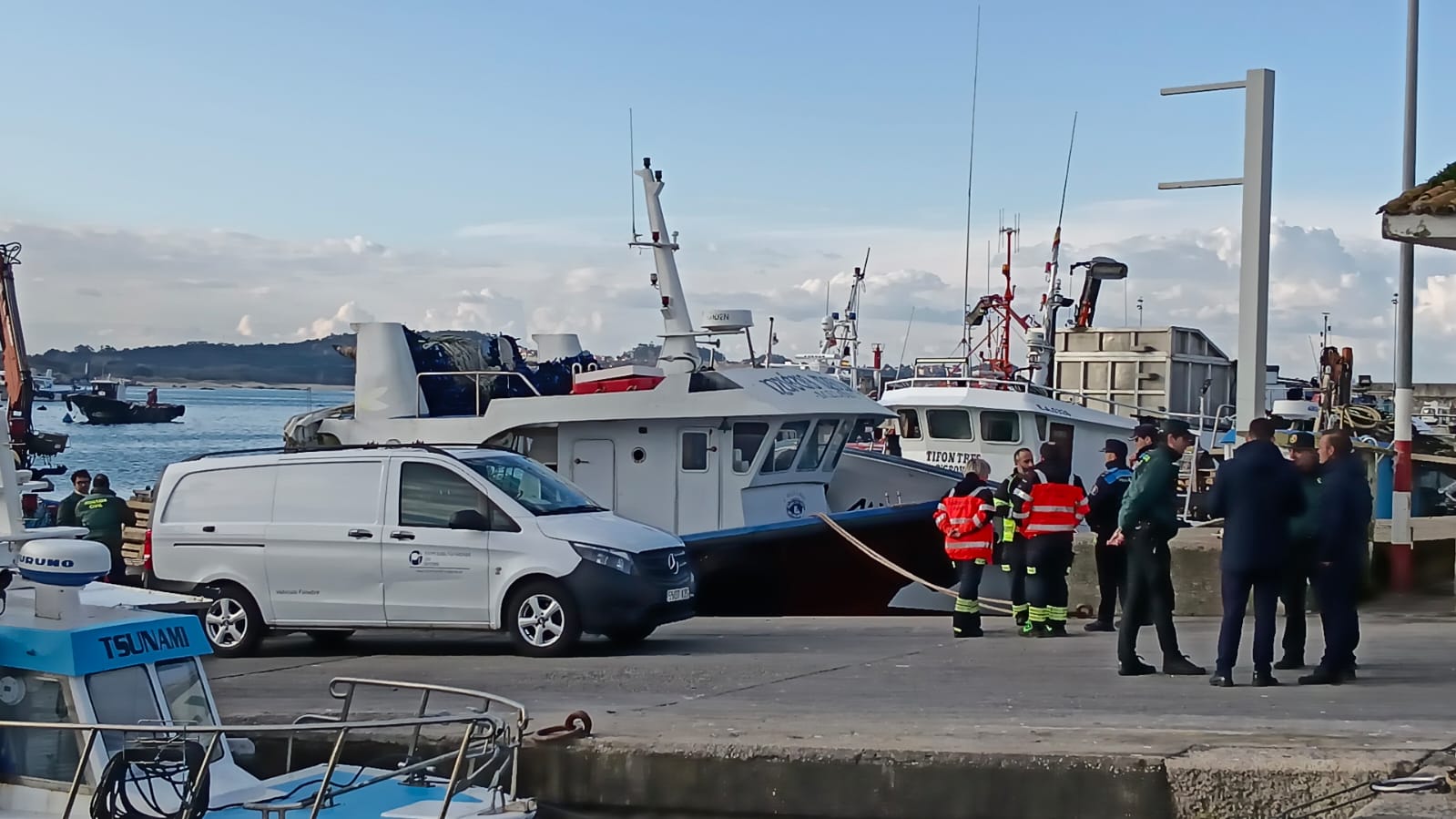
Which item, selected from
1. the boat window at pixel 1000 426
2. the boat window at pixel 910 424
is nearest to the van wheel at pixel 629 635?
the boat window at pixel 1000 426

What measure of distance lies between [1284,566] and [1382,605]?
16.0ft

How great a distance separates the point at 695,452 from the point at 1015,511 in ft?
18.5

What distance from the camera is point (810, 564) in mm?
16859

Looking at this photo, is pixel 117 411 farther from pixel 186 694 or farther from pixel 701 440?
pixel 186 694

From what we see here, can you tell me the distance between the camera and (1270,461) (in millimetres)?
9312

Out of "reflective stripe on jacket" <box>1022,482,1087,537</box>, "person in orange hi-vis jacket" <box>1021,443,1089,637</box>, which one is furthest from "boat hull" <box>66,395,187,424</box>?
"reflective stripe on jacket" <box>1022,482,1087,537</box>

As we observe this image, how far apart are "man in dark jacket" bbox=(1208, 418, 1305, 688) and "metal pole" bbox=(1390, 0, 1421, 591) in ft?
16.4

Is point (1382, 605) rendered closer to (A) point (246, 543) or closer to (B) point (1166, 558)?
(B) point (1166, 558)

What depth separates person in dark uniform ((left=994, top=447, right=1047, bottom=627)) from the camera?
12336mm

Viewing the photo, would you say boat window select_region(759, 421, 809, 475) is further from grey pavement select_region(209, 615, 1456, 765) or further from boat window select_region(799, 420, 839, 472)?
grey pavement select_region(209, 615, 1456, 765)

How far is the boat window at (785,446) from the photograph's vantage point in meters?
17.6

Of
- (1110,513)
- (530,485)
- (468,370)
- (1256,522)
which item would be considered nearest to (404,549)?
(530,485)

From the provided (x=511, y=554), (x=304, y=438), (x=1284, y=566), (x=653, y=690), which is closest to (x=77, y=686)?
(x=653, y=690)

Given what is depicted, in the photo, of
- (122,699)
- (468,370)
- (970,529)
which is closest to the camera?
(122,699)
